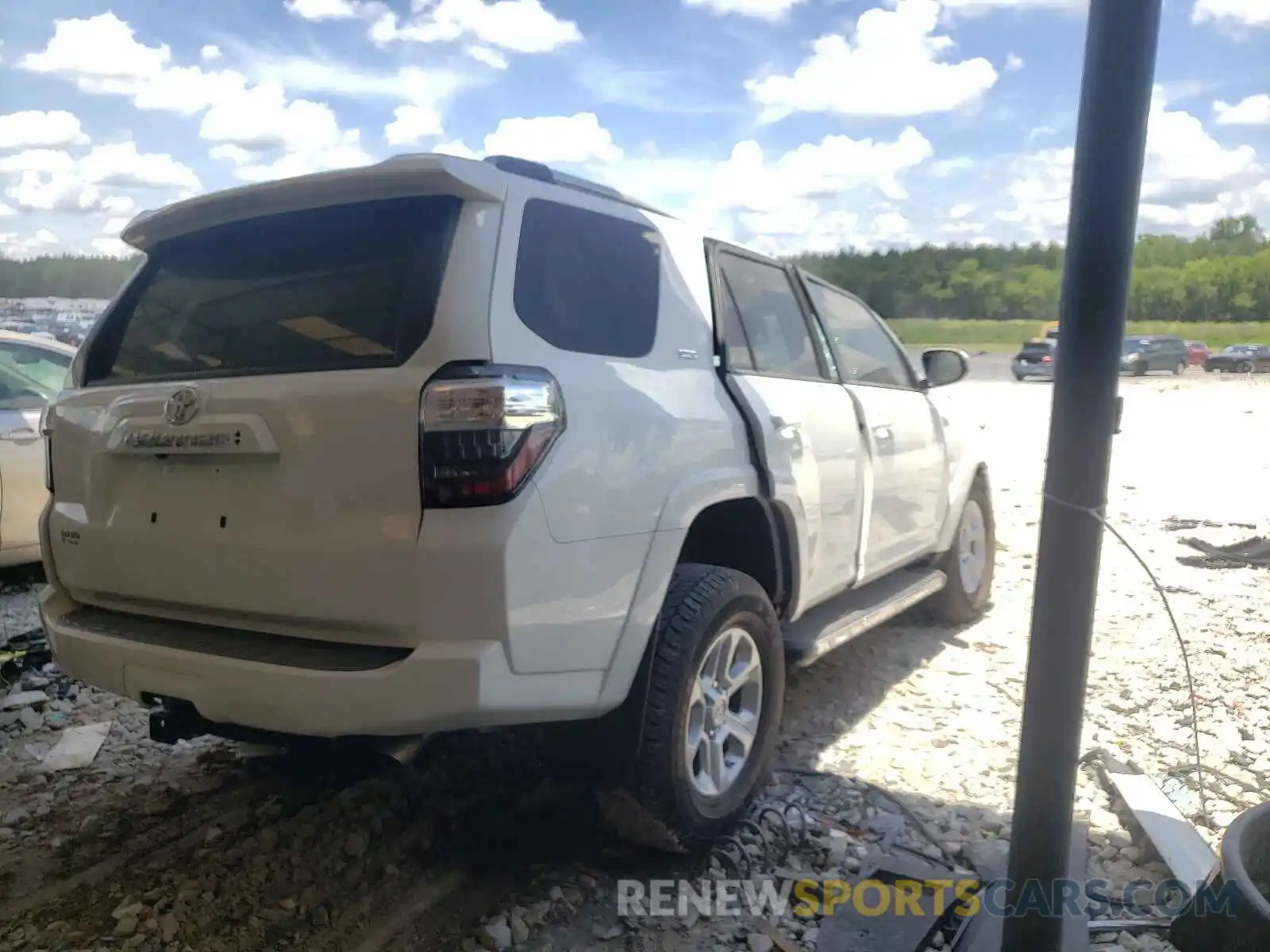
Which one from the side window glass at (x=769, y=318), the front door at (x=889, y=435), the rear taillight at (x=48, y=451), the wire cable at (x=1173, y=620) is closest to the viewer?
the wire cable at (x=1173, y=620)

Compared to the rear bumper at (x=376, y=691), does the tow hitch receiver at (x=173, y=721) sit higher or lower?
lower

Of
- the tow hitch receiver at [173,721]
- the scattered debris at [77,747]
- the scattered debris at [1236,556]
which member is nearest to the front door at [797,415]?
the tow hitch receiver at [173,721]

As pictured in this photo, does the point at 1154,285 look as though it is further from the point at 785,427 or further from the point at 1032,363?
the point at 785,427

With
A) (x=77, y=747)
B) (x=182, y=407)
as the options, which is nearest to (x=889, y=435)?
(x=182, y=407)

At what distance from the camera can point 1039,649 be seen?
82.7 inches

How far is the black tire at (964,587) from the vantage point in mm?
5297

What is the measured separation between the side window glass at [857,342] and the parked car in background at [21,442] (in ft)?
13.3

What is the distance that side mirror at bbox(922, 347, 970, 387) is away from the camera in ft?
16.9

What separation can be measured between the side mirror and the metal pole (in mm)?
3167

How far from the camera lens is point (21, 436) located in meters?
5.73

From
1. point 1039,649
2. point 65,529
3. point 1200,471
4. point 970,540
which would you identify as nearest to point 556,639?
point 1039,649

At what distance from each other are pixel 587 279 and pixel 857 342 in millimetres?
2170

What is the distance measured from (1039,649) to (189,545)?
2036 millimetres

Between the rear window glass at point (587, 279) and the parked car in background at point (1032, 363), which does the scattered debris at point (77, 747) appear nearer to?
the rear window glass at point (587, 279)
